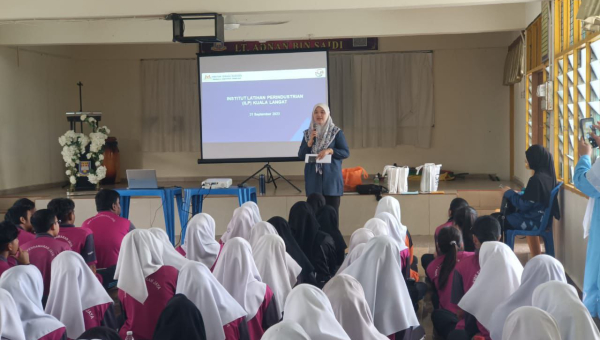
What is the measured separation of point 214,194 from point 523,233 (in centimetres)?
389

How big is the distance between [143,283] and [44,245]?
0.91 metres

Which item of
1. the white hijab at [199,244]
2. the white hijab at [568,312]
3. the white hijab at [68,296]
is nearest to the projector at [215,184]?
the white hijab at [199,244]

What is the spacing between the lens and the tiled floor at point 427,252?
4598 mm

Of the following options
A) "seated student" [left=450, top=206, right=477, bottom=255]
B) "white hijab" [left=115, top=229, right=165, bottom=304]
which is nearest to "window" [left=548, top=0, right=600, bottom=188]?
"seated student" [left=450, top=206, right=477, bottom=255]

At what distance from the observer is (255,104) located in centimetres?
903

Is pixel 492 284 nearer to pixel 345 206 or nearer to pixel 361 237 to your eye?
pixel 361 237

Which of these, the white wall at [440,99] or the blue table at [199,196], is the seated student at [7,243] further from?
the white wall at [440,99]

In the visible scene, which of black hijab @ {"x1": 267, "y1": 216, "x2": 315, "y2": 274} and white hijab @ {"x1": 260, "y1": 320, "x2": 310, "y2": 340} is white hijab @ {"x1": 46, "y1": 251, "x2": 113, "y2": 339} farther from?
white hijab @ {"x1": 260, "y1": 320, "x2": 310, "y2": 340}

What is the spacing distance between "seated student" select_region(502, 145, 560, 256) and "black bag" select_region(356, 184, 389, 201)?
222cm

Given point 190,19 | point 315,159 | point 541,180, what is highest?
point 190,19

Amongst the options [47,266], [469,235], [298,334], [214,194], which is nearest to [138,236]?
Result: [47,266]

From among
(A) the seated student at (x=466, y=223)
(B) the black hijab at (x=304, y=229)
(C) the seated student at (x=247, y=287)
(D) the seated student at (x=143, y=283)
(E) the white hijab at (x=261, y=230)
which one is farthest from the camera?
(B) the black hijab at (x=304, y=229)

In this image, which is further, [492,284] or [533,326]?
[492,284]

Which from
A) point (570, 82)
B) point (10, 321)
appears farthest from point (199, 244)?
point (570, 82)
